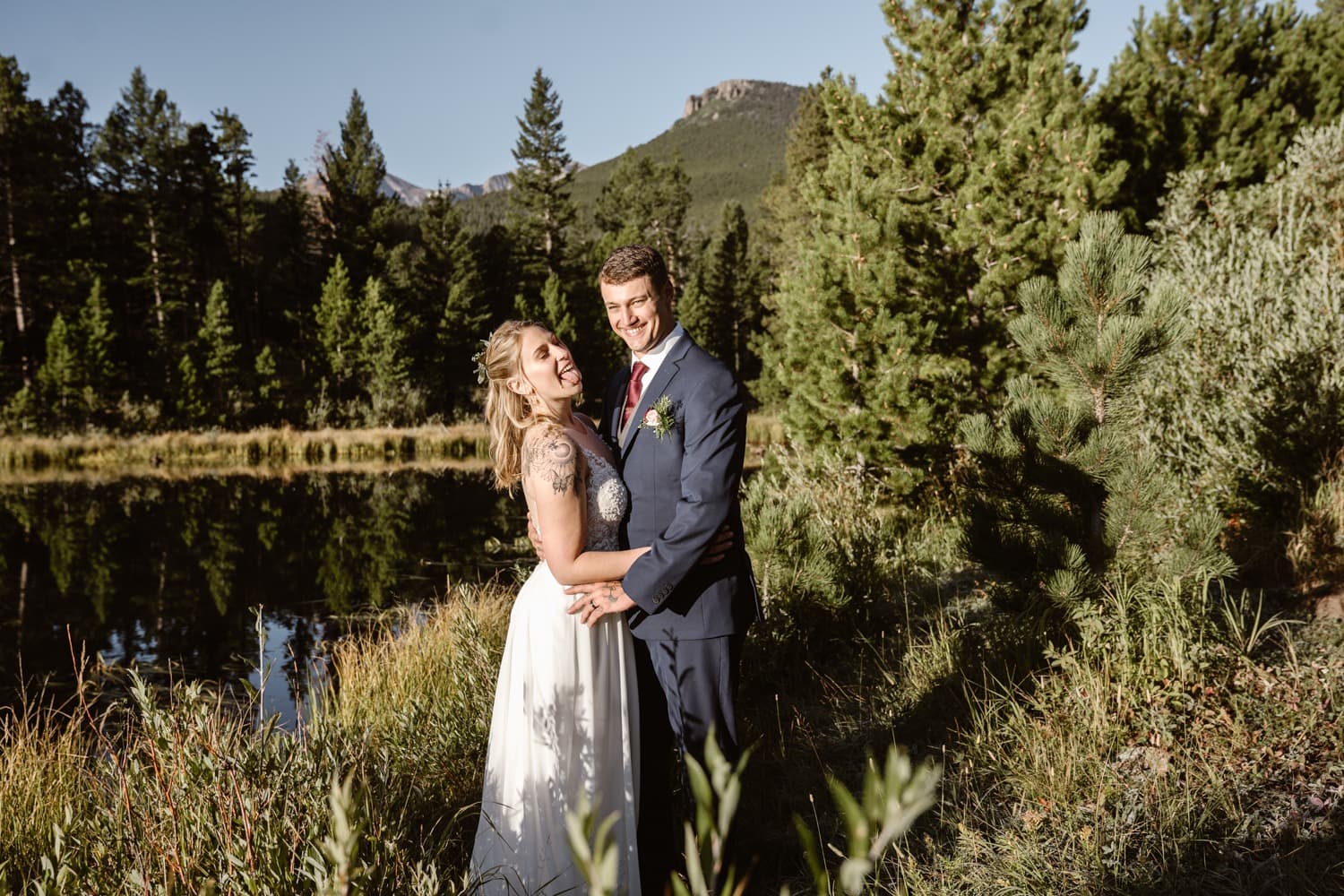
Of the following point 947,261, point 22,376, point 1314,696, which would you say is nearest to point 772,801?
point 1314,696

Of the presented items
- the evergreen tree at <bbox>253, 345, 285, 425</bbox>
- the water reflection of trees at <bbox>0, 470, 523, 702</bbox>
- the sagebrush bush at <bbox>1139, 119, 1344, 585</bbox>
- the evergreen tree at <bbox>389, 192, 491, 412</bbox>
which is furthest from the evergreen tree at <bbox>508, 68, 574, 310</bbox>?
the sagebrush bush at <bbox>1139, 119, 1344, 585</bbox>

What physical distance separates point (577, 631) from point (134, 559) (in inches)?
519

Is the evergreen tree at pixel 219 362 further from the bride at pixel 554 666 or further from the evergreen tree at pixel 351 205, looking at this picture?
the bride at pixel 554 666

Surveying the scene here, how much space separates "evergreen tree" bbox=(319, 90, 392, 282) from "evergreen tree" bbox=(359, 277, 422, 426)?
23.4 ft

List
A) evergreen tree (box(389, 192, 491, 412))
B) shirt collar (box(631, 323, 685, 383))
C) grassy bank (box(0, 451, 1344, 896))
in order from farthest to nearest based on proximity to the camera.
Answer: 1. evergreen tree (box(389, 192, 491, 412))
2. shirt collar (box(631, 323, 685, 383))
3. grassy bank (box(0, 451, 1344, 896))

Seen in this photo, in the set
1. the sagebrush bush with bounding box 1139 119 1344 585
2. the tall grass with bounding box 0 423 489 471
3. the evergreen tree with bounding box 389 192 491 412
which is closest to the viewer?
the sagebrush bush with bounding box 1139 119 1344 585

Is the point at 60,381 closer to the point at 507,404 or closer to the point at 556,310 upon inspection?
the point at 556,310

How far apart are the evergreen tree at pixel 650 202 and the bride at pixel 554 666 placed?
158ft

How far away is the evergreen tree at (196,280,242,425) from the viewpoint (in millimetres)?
32406

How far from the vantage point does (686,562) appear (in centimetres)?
265

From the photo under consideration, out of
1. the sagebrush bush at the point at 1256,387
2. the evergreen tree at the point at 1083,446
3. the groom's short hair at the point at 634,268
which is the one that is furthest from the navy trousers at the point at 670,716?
the sagebrush bush at the point at 1256,387

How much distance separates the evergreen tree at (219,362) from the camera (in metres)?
32.4

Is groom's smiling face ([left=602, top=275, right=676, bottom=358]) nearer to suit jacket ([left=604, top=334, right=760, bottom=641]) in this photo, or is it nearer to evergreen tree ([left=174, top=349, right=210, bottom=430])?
suit jacket ([left=604, top=334, right=760, bottom=641])

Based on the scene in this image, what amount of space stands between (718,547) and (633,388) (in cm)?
72
